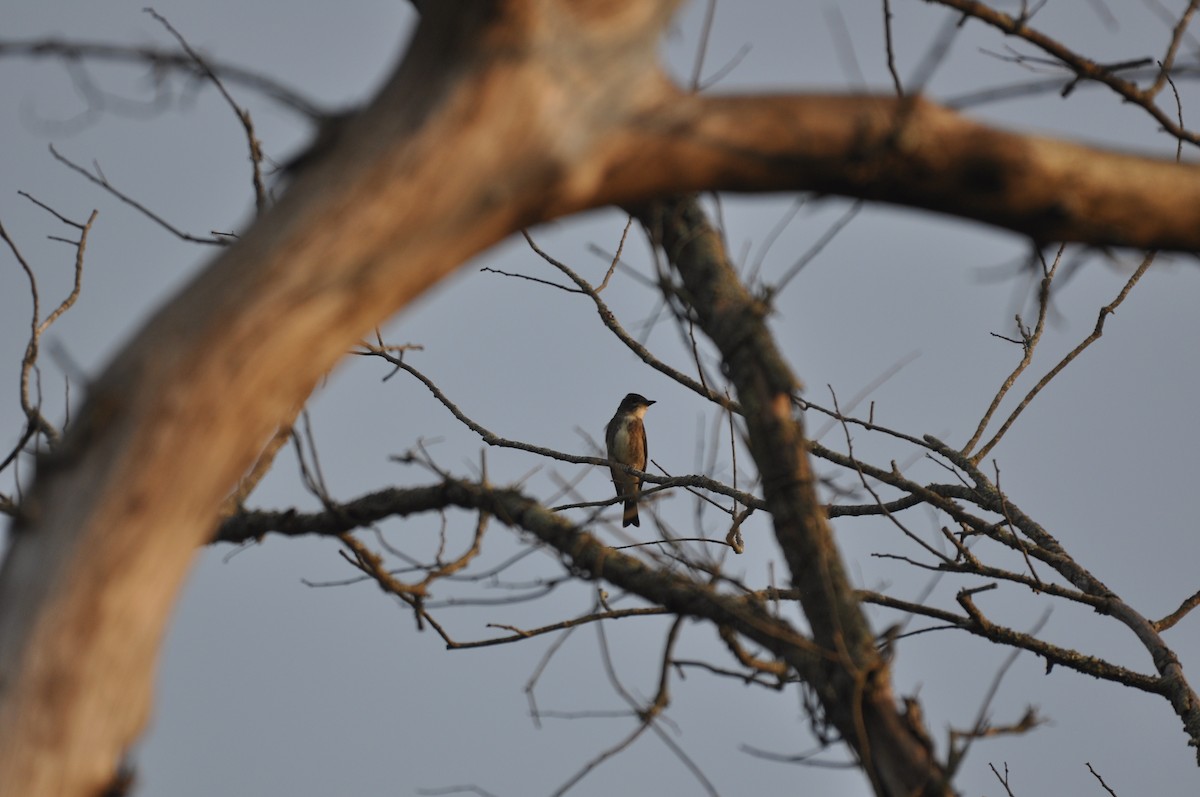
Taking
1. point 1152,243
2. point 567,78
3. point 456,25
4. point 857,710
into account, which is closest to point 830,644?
point 857,710

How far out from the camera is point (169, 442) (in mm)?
1719

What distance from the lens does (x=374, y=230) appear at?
1.82m

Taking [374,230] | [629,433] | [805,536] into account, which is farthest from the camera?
[629,433]

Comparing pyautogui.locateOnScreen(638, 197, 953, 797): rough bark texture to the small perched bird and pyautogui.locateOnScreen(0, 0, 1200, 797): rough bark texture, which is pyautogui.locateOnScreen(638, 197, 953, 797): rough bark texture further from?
the small perched bird

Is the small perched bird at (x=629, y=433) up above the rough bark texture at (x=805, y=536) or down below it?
above

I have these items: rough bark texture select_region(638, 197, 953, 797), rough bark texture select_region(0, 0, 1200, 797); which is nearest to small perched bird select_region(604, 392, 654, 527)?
rough bark texture select_region(638, 197, 953, 797)

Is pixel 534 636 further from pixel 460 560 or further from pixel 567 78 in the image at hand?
pixel 567 78

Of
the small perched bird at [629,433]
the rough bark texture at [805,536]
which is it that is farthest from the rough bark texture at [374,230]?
the small perched bird at [629,433]

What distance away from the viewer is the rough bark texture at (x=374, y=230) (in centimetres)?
168

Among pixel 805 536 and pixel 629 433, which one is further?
pixel 629 433

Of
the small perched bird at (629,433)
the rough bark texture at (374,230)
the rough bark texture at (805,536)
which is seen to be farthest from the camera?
the small perched bird at (629,433)

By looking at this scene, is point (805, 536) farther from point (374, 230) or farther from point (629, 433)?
point (629, 433)

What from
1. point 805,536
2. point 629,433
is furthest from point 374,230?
point 629,433

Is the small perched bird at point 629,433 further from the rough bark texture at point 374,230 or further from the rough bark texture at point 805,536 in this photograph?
the rough bark texture at point 374,230
